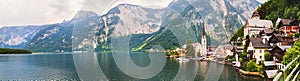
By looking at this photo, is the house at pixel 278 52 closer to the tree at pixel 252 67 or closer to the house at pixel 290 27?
the tree at pixel 252 67

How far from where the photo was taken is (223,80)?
24828 millimetres

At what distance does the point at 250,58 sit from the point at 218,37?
11322cm

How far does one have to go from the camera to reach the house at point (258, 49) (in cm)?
3094

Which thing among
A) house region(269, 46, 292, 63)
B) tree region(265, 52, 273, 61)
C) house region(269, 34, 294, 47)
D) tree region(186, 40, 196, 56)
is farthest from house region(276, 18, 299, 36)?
tree region(186, 40, 196, 56)

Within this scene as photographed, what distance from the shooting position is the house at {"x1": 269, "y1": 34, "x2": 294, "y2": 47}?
30194 millimetres

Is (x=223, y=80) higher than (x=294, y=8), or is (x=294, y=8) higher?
(x=294, y=8)

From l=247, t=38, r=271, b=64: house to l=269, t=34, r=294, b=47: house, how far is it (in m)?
0.67

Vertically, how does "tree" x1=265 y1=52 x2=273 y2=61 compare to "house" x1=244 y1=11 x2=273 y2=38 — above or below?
below

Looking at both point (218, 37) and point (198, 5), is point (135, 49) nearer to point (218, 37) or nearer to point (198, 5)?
point (218, 37)

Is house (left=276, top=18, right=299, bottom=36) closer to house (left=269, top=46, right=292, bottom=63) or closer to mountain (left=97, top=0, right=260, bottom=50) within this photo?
house (left=269, top=46, right=292, bottom=63)

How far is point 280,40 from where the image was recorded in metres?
30.3

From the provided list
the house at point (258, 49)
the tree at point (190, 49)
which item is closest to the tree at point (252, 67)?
the house at point (258, 49)

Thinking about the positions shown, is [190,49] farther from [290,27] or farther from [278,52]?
[278,52]

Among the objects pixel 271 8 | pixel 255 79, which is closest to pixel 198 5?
pixel 271 8
